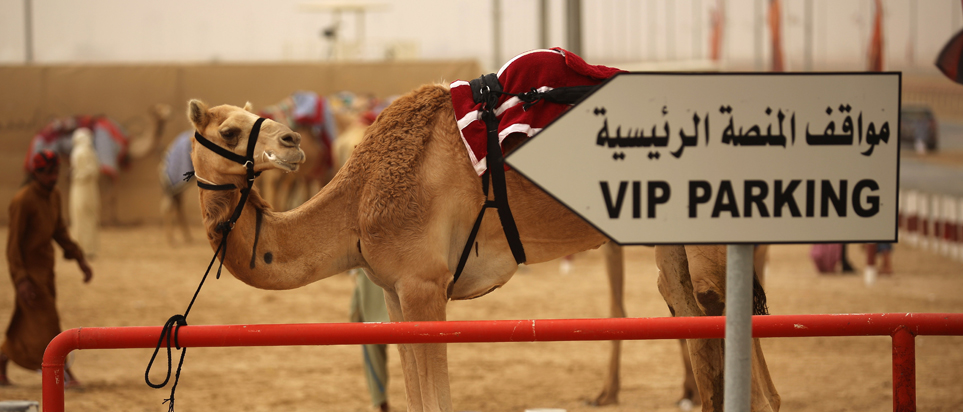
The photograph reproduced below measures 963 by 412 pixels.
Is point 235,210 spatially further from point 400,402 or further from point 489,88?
→ point 400,402

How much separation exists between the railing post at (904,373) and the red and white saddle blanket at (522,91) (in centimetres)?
156

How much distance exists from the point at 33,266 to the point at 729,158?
19.3 feet

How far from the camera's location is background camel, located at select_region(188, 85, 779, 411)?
3.34m

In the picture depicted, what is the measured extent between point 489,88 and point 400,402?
354cm

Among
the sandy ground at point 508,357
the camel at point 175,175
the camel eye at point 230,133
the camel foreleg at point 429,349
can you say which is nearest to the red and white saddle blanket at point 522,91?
the camel foreleg at point 429,349

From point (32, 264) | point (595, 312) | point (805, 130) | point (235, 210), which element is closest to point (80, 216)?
point (32, 264)

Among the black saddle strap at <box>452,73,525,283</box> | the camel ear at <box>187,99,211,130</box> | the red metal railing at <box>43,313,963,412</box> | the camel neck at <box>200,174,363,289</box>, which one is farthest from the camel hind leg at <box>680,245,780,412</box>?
the camel ear at <box>187,99,211,130</box>

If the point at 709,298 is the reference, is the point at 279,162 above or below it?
above

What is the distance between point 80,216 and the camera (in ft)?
45.3

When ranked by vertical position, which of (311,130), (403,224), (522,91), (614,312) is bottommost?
(614,312)

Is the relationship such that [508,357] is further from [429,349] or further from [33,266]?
[429,349]

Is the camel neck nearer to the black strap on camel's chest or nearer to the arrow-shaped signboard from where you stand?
the black strap on camel's chest

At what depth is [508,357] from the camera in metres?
7.49

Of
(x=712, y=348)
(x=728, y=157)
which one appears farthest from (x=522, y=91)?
(x=728, y=157)
